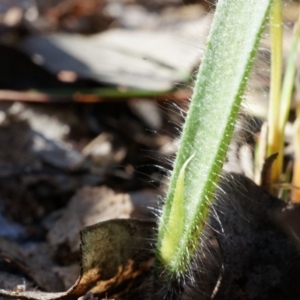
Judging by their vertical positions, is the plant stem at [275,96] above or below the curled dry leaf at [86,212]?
above

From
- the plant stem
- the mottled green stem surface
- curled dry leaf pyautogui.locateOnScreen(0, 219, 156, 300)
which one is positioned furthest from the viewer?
the plant stem

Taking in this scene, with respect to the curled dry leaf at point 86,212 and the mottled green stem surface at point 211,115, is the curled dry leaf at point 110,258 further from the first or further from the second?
the curled dry leaf at point 86,212

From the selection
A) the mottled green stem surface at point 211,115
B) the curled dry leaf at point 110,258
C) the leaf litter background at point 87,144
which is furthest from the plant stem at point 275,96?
the curled dry leaf at point 110,258

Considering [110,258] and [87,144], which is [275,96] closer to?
[110,258]

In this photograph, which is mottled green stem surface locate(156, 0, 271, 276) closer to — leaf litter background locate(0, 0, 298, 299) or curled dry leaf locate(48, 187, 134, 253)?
leaf litter background locate(0, 0, 298, 299)

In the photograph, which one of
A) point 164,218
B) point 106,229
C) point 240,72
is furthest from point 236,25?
point 106,229

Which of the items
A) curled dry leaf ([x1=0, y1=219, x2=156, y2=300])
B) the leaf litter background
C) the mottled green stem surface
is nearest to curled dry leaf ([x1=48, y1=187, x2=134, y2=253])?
the leaf litter background

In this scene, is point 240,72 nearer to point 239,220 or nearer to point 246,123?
point 246,123
